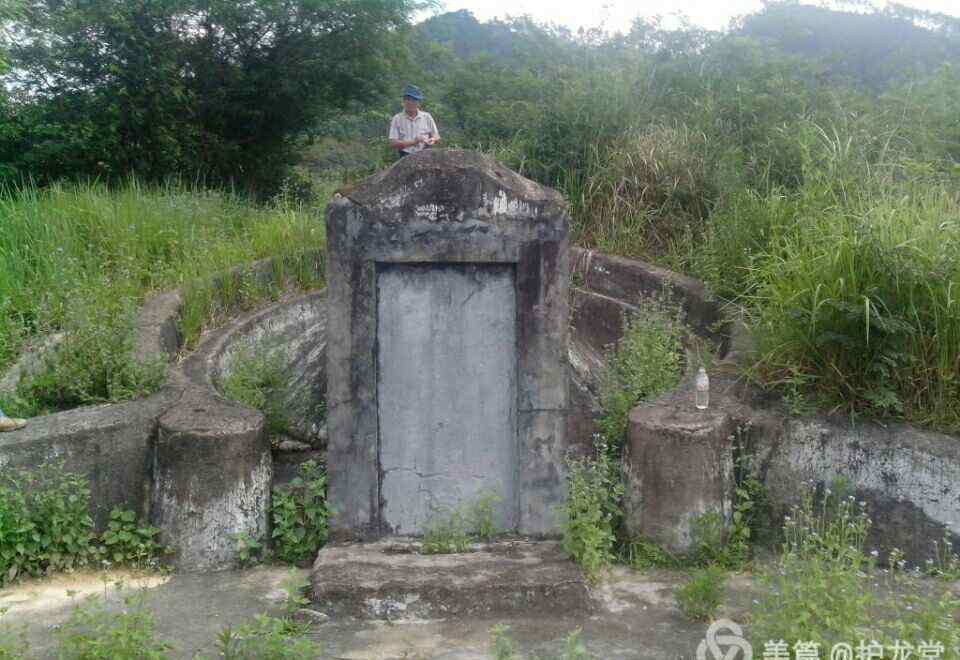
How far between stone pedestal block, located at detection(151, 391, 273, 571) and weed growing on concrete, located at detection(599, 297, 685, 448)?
6.03 ft

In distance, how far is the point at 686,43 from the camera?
11.6 metres

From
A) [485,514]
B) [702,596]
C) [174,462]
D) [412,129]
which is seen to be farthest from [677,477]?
[412,129]

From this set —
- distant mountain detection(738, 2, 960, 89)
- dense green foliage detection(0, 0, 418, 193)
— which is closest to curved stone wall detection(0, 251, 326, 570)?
dense green foliage detection(0, 0, 418, 193)

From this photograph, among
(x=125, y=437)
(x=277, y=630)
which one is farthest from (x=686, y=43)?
(x=277, y=630)

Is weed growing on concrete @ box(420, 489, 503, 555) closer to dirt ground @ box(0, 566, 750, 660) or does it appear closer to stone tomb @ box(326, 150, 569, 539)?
stone tomb @ box(326, 150, 569, 539)

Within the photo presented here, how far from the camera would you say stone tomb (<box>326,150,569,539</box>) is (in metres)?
4.13

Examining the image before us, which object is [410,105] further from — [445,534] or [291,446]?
[445,534]

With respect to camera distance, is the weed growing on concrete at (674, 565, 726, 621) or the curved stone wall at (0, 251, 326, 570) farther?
the curved stone wall at (0, 251, 326, 570)

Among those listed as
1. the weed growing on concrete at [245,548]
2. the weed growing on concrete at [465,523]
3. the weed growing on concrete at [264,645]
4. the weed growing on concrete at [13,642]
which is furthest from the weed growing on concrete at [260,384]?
the weed growing on concrete at [264,645]

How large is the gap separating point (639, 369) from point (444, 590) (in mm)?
1964

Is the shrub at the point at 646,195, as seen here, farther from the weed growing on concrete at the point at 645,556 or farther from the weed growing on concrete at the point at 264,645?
the weed growing on concrete at the point at 264,645

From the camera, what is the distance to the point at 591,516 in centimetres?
397

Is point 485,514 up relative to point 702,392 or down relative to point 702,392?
down

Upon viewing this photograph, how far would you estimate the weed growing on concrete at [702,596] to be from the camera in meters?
3.62
